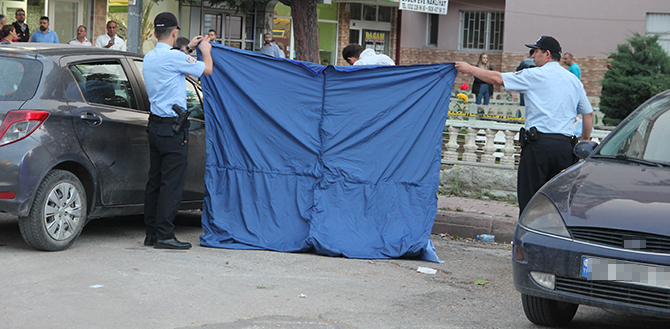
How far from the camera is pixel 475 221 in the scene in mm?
7957

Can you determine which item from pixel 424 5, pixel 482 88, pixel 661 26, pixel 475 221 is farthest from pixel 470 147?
pixel 661 26

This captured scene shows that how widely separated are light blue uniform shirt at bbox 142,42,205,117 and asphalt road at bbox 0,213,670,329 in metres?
1.21

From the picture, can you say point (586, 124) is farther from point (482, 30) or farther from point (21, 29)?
point (482, 30)

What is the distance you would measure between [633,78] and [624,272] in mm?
14956

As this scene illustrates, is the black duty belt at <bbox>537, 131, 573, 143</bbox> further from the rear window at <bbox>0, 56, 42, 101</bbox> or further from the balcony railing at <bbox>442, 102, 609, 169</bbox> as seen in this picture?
the rear window at <bbox>0, 56, 42, 101</bbox>

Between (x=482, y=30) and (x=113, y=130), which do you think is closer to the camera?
(x=113, y=130)

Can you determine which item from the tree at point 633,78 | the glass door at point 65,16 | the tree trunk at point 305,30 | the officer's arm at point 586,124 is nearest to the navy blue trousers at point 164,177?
the officer's arm at point 586,124

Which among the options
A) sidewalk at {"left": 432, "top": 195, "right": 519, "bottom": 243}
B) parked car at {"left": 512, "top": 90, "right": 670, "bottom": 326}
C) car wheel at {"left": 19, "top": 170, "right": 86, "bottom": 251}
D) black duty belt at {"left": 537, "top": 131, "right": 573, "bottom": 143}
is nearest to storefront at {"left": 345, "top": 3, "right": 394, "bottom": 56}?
sidewalk at {"left": 432, "top": 195, "right": 519, "bottom": 243}

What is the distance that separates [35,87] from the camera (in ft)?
18.8

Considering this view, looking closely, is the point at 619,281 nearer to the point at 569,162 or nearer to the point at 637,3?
the point at 569,162

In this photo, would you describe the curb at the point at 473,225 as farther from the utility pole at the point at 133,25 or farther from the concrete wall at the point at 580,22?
the concrete wall at the point at 580,22

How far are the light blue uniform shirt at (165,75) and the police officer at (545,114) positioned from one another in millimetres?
2332

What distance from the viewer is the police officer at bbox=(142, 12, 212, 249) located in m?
6.10

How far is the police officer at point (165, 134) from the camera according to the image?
610 cm
